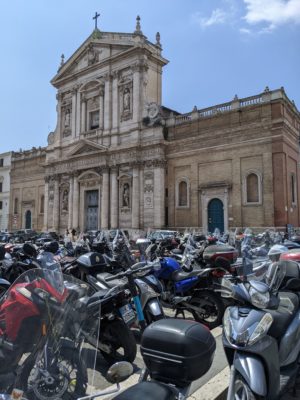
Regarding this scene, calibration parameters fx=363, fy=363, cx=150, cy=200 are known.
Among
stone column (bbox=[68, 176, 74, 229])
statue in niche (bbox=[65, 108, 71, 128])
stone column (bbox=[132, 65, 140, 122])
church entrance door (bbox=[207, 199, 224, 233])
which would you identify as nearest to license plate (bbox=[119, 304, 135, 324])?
church entrance door (bbox=[207, 199, 224, 233])

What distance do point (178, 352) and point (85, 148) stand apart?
3034 centimetres

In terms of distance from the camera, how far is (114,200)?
28.7 m

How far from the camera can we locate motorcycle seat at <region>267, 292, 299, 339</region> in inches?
128

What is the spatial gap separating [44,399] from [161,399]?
67cm

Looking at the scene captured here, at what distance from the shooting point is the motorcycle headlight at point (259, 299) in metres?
3.00

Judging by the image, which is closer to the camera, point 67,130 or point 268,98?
point 268,98

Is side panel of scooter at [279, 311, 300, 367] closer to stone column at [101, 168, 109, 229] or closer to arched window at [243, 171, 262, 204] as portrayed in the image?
arched window at [243, 171, 262, 204]

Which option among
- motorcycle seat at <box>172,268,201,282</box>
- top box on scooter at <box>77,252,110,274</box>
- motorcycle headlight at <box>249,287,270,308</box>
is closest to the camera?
motorcycle headlight at <box>249,287,270,308</box>

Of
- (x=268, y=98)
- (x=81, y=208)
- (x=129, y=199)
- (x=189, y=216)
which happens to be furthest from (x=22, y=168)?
(x=268, y=98)

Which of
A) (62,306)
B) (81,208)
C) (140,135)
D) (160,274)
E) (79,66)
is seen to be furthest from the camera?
(79,66)

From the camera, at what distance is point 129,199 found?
92.3 feet

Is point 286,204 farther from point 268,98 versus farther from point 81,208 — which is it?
point 81,208

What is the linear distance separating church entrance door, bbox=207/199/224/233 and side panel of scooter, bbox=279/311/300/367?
21.3 meters

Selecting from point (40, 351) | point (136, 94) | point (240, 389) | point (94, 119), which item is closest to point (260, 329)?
point (240, 389)
